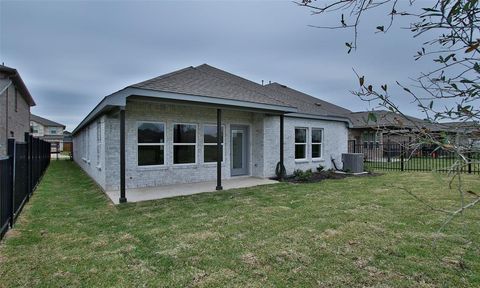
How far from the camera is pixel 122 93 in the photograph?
7.30m

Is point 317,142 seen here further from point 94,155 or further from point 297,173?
point 94,155

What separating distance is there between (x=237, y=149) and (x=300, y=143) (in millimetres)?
3292

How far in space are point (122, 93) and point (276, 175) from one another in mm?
7376

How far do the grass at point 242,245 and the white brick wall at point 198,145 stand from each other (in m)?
2.10

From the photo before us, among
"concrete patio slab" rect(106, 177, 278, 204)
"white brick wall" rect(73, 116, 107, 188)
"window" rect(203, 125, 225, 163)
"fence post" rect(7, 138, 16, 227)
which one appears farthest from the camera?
"window" rect(203, 125, 225, 163)

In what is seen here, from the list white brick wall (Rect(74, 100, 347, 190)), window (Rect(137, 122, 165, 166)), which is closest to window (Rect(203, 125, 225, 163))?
white brick wall (Rect(74, 100, 347, 190))

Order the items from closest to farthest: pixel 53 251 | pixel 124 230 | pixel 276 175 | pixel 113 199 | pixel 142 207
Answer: pixel 53 251, pixel 124 230, pixel 142 207, pixel 113 199, pixel 276 175

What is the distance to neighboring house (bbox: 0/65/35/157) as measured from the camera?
15.0 m

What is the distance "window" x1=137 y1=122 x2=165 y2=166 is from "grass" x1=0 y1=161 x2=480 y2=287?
251cm

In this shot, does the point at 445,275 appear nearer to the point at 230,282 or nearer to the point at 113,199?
the point at 230,282

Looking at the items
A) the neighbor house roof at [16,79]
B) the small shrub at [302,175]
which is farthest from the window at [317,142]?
the neighbor house roof at [16,79]

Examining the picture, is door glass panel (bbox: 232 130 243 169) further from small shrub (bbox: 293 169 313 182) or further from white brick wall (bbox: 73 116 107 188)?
white brick wall (bbox: 73 116 107 188)

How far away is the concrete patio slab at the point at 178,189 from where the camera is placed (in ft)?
27.0

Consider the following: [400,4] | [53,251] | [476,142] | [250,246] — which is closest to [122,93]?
[53,251]
